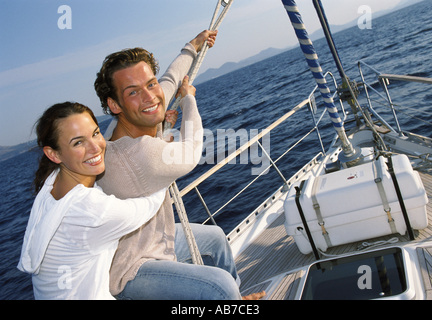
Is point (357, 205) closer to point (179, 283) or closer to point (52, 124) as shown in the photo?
point (179, 283)

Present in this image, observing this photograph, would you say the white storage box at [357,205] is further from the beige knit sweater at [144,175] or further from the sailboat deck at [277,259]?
the beige knit sweater at [144,175]

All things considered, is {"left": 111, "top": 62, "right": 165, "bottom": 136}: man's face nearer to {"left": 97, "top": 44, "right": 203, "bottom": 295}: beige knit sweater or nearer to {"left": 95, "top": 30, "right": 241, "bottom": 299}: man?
{"left": 95, "top": 30, "right": 241, "bottom": 299}: man

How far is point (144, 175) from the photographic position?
174cm

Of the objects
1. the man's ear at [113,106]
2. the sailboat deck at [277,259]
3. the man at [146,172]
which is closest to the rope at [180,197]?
the man at [146,172]

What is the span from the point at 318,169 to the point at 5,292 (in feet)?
33.6

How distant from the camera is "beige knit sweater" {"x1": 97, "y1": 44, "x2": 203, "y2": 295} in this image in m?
1.74

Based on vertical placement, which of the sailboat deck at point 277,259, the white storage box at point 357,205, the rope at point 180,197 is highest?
the rope at point 180,197

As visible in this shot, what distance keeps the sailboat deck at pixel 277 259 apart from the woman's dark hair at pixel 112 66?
178 cm

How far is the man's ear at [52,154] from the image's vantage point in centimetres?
158

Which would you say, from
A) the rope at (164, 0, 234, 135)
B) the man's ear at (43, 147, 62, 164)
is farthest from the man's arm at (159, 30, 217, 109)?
the man's ear at (43, 147, 62, 164)

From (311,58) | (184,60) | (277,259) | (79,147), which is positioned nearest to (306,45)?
(311,58)

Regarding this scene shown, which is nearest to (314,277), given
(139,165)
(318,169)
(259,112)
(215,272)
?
(215,272)

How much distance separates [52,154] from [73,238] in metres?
0.38
